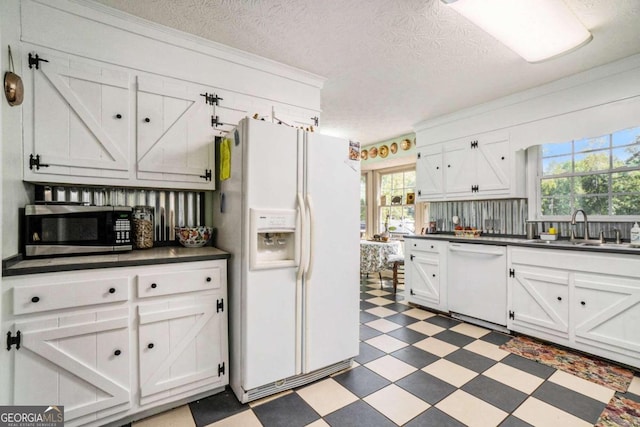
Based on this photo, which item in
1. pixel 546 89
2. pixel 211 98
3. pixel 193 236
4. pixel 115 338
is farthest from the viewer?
pixel 546 89

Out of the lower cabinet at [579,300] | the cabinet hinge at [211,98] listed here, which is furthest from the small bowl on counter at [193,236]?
the lower cabinet at [579,300]

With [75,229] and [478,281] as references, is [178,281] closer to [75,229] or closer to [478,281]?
[75,229]

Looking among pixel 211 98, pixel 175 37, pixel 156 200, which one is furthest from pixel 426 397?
pixel 175 37

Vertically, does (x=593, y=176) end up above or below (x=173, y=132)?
below

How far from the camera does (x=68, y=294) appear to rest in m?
1.49

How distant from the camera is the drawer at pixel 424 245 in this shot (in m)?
3.52

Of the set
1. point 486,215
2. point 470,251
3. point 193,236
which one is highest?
point 486,215

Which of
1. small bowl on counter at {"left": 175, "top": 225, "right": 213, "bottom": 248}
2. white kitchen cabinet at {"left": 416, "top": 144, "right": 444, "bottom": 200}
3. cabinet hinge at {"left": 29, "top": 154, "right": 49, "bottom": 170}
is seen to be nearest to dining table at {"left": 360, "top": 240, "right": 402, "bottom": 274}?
white kitchen cabinet at {"left": 416, "top": 144, "right": 444, "bottom": 200}

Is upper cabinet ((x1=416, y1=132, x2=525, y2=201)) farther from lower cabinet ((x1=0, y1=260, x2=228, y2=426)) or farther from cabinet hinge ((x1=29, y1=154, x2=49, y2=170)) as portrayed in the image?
cabinet hinge ((x1=29, y1=154, x2=49, y2=170))

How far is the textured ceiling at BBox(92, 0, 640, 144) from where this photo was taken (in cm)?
193

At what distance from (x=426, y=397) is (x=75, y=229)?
7.93 ft

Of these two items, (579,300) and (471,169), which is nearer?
(579,300)

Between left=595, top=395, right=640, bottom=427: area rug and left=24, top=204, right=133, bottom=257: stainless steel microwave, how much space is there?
9.99 feet

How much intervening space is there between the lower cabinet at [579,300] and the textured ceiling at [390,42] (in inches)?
65.5
